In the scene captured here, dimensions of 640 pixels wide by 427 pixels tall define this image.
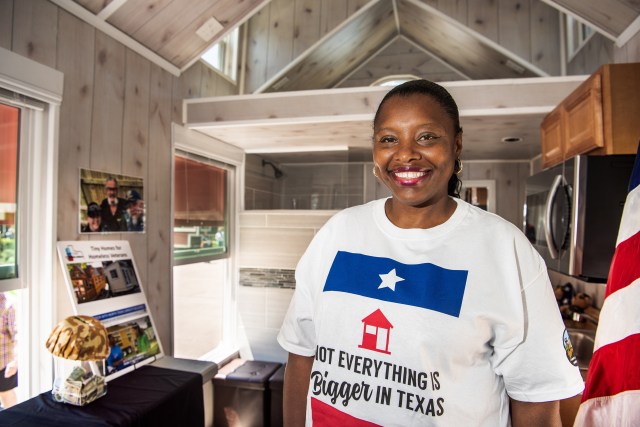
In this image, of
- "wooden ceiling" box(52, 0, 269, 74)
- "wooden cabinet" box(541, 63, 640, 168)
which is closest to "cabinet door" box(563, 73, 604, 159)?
"wooden cabinet" box(541, 63, 640, 168)

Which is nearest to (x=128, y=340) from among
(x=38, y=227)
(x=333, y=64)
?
(x=38, y=227)

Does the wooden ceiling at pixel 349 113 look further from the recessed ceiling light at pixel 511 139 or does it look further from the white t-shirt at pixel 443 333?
the white t-shirt at pixel 443 333

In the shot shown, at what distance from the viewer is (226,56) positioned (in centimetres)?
353

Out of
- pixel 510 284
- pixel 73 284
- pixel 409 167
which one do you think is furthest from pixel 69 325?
pixel 510 284

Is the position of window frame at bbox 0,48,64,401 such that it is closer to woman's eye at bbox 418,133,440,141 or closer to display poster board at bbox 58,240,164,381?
display poster board at bbox 58,240,164,381

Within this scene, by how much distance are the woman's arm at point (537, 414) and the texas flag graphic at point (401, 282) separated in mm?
212

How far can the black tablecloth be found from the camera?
4.96 feet

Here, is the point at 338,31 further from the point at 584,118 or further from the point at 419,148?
the point at 419,148

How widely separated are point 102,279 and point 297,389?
4.89ft

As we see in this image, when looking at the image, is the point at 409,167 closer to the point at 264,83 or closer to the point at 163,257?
the point at 163,257

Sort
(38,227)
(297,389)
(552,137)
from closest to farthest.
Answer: (297,389)
(38,227)
(552,137)

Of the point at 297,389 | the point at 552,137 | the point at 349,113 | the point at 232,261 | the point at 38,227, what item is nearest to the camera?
the point at 297,389

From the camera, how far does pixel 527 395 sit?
2.52ft

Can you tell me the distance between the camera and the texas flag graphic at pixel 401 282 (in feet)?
2.59
